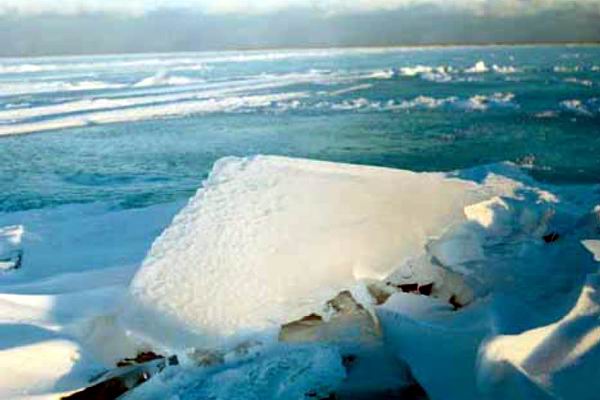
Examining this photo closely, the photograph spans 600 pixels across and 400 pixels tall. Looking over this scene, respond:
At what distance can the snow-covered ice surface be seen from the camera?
2584mm

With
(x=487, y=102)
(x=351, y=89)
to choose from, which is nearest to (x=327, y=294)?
(x=487, y=102)

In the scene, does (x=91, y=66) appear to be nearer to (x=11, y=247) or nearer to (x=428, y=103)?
(x=428, y=103)

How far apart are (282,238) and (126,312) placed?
33.7 inches

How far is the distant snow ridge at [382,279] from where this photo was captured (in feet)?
8.25

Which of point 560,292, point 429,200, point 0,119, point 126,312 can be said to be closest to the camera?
point 560,292

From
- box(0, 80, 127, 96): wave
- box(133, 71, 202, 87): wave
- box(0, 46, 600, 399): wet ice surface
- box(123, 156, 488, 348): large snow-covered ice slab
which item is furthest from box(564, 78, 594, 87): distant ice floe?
box(123, 156, 488, 348): large snow-covered ice slab

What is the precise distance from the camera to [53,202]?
862 centimetres

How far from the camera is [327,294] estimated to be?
10.8 feet

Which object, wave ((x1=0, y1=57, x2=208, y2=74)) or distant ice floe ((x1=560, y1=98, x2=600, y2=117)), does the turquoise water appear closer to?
distant ice floe ((x1=560, y1=98, x2=600, y2=117))

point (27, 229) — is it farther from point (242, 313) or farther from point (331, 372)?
point (331, 372)

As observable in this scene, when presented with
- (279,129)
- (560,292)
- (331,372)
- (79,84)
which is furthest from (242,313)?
(79,84)

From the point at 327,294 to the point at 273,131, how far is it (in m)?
11.7

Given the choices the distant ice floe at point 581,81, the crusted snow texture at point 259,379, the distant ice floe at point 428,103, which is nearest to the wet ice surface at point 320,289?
the crusted snow texture at point 259,379

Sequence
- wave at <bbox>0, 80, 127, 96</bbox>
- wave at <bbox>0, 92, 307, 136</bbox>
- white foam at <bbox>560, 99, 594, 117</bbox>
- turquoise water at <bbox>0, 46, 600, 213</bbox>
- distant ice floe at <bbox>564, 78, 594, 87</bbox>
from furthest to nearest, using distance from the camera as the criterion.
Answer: wave at <bbox>0, 80, 127, 96</bbox> < distant ice floe at <bbox>564, 78, 594, 87</bbox> < wave at <bbox>0, 92, 307, 136</bbox> < white foam at <bbox>560, 99, 594, 117</bbox> < turquoise water at <bbox>0, 46, 600, 213</bbox>
